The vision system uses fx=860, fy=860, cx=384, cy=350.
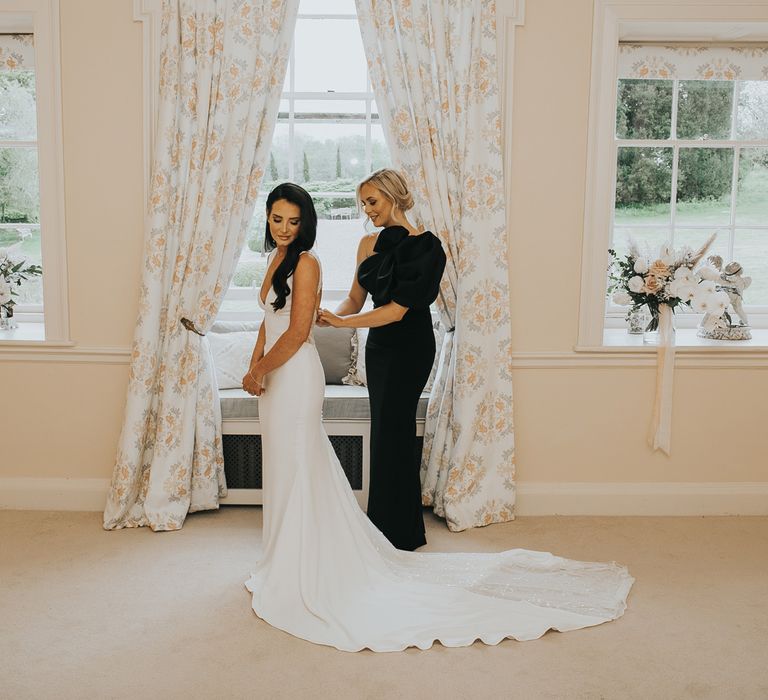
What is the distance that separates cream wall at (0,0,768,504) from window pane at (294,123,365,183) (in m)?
0.93

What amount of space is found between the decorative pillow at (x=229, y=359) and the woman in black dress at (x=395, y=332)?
780 mm

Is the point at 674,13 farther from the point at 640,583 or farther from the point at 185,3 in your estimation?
the point at 640,583

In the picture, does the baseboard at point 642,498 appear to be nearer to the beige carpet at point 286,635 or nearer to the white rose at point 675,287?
the beige carpet at point 286,635

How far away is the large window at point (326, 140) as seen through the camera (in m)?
4.59

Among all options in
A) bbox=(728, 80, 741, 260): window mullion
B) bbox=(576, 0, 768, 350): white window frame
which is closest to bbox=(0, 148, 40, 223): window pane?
bbox=(576, 0, 768, 350): white window frame

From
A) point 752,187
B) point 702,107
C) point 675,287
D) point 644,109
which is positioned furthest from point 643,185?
point 675,287

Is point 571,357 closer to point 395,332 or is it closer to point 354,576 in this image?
point 395,332

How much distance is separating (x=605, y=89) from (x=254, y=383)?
2.22 meters

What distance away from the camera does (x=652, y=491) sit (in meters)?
4.38

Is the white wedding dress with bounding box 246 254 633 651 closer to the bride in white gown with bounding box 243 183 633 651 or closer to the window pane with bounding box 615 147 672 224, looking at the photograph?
the bride in white gown with bounding box 243 183 633 651

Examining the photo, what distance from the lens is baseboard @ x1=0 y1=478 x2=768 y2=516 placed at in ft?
14.1

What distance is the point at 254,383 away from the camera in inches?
132

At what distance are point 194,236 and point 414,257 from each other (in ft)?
3.77

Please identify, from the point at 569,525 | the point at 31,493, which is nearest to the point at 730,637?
A: the point at 569,525
